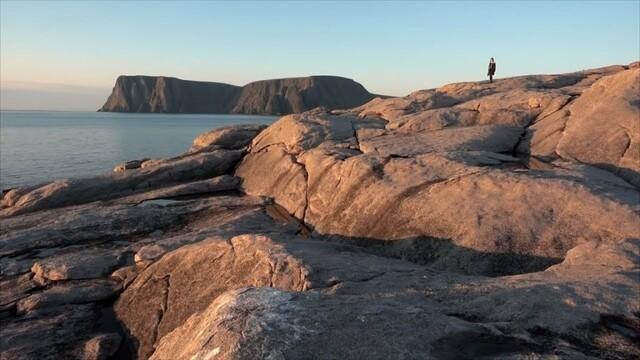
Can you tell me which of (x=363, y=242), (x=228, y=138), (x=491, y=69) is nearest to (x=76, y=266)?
(x=363, y=242)

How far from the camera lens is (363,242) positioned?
15688mm

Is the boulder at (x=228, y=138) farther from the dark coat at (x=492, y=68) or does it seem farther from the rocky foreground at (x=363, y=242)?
the dark coat at (x=492, y=68)

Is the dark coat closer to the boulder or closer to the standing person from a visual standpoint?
the standing person

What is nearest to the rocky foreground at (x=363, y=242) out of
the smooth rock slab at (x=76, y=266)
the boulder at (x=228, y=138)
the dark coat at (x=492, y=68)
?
the smooth rock slab at (x=76, y=266)

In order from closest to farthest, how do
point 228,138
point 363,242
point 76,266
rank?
1. point 76,266
2. point 363,242
3. point 228,138

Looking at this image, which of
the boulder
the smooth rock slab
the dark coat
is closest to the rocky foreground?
the smooth rock slab

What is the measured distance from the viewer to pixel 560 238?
42.2 ft

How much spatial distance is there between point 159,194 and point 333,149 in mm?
7934

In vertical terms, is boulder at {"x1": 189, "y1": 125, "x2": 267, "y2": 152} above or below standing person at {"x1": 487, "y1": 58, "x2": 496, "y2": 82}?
below

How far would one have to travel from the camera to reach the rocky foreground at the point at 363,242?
6633 mm

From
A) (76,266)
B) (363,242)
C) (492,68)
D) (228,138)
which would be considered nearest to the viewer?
(76,266)

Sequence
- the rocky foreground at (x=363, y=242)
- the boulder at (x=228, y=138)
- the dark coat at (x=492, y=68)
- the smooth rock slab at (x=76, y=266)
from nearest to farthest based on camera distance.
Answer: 1. the rocky foreground at (x=363, y=242)
2. the smooth rock slab at (x=76, y=266)
3. the boulder at (x=228, y=138)
4. the dark coat at (x=492, y=68)

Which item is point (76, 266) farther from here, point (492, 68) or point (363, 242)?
point (492, 68)

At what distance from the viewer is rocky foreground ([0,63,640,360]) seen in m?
6.63
